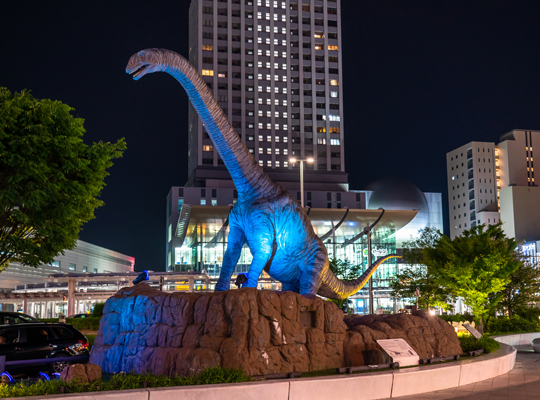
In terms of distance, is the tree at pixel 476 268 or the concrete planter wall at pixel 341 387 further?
the tree at pixel 476 268

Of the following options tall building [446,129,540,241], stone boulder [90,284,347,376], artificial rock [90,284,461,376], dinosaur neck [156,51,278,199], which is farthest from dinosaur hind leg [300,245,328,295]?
tall building [446,129,540,241]

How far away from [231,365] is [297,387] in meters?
1.21

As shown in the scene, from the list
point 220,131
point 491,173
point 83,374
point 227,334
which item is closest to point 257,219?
point 220,131

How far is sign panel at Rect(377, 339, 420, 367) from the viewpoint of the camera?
995 cm

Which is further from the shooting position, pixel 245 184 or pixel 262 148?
pixel 262 148

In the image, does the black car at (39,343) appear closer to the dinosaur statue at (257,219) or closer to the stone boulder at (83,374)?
the stone boulder at (83,374)

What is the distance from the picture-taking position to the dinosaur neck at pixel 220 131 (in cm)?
962

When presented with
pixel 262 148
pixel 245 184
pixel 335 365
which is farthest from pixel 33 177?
pixel 262 148

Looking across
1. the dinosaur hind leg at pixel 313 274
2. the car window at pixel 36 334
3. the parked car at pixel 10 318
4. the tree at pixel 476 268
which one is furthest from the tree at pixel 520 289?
the car window at pixel 36 334

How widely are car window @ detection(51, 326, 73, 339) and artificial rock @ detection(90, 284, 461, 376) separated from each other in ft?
8.36

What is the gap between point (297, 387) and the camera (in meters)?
7.91

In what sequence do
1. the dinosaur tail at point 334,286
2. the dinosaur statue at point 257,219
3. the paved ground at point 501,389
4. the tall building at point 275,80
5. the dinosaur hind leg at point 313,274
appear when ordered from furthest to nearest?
the tall building at point 275,80, the dinosaur tail at point 334,286, the dinosaur hind leg at point 313,274, the dinosaur statue at point 257,219, the paved ground at point 501,389

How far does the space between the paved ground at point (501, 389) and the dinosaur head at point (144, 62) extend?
23.3ft

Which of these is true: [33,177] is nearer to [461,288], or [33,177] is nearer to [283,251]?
[283,251]
